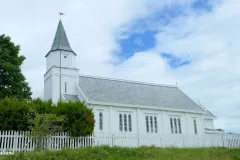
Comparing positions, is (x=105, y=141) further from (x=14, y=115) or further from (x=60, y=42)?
(x=60, y=42)

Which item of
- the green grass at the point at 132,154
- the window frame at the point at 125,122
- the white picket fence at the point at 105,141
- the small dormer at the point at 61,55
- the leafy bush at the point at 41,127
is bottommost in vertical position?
the green grass at the point at 132,154

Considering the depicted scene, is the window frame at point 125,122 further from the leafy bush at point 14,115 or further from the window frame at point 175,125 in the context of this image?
the leafy bush at point 14,115

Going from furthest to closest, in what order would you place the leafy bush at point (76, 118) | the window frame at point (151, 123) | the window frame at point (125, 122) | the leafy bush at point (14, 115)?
the window frame at point (151, 123)
the window frame at point (125, 122)
the leafy bush at point (76, 118)
the leafy bush at point (14, 115)

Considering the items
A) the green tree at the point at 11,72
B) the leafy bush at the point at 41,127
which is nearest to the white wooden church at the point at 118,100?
the green tree at the point at 11,72

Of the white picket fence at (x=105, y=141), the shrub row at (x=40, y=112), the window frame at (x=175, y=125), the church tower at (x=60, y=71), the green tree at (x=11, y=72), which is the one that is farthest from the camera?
the window frame at (x=175, y=125)

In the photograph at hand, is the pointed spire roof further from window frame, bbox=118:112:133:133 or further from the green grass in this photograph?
the green grass

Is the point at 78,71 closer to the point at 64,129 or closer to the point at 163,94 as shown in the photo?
the point at 163,94

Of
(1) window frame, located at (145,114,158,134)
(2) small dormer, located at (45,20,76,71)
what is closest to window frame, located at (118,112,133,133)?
(1) window frame, located at (145,114,158,134)

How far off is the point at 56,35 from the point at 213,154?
2527cm

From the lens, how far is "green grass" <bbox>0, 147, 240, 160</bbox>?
1808 cm

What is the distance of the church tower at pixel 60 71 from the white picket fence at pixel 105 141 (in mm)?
12173

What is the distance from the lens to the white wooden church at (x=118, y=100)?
1368 inches

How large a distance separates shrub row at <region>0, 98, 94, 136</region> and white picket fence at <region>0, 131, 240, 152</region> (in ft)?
2.37

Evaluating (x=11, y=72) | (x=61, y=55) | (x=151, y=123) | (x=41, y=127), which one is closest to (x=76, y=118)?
(x=41, y=127)
